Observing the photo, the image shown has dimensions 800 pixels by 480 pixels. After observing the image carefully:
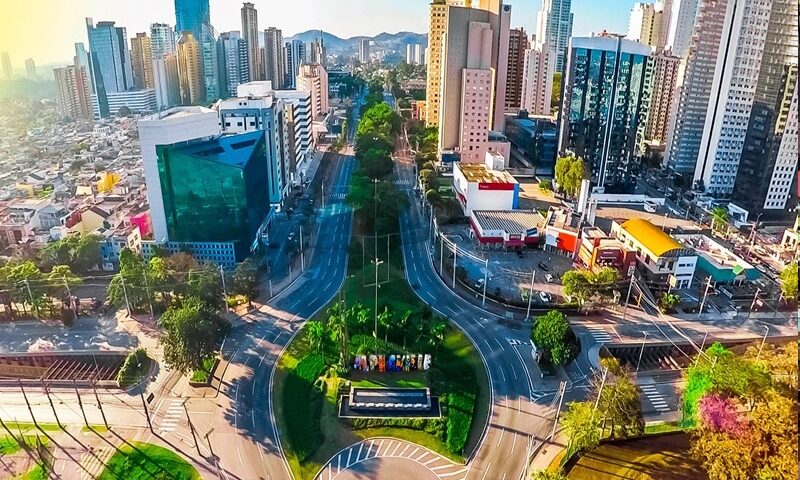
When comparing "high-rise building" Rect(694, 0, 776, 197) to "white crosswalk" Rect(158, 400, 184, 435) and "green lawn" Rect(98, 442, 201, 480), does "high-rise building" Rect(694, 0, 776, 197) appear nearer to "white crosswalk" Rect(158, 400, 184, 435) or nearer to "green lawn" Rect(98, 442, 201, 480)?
"white crosswalk" Rect(158, 400, 184, 435)

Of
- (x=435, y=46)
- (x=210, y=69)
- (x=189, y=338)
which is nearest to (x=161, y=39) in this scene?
(x=210, y=69)

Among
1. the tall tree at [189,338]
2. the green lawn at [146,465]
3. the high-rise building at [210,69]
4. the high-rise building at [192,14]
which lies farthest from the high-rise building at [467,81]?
the high-rise building at [192,14]

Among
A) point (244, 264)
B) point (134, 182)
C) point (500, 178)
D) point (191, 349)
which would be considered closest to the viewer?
point (191, 349)

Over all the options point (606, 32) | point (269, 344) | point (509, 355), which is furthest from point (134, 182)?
point (606, 32)

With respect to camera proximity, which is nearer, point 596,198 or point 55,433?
point 55,433

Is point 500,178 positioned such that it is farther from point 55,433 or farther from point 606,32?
point 55,433

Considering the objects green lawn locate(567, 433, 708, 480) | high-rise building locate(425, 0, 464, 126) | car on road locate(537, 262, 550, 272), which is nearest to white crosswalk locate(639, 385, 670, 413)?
green lawn locate(567, 433, 708, 480)

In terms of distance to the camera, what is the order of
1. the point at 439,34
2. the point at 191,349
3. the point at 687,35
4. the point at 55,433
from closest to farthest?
1. the point at 55,433
2. the point at 191,349
3. the point at 439,34
4. the point at 687,35

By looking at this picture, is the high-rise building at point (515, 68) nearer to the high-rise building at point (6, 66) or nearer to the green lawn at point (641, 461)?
the green lawn at point (641, 461)
